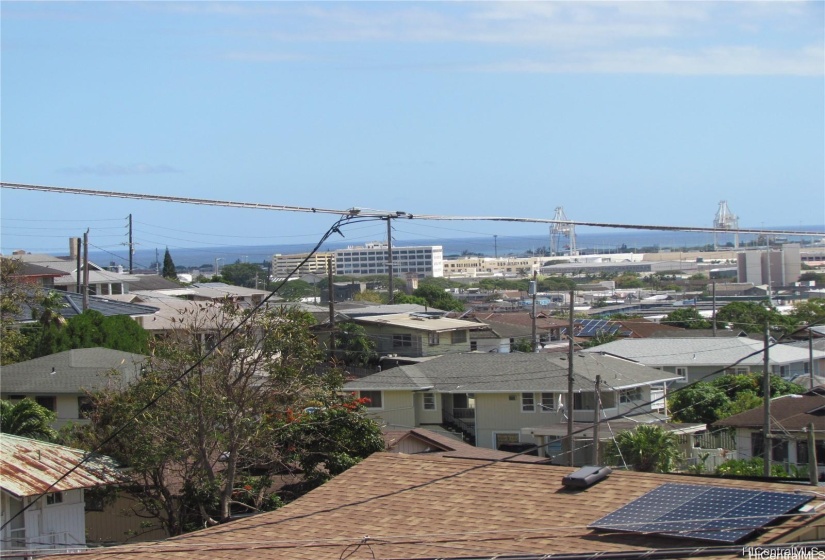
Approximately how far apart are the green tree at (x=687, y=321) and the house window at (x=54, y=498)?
51.5 m

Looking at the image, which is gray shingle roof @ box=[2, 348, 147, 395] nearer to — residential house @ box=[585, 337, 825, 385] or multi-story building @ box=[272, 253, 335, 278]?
multi-story building @ box=[272, 253, 335, 278]

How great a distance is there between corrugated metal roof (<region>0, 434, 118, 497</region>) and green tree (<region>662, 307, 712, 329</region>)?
5049 centimetres

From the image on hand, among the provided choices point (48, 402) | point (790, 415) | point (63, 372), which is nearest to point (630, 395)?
point (790, 415)

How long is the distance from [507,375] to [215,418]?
17.5 meters

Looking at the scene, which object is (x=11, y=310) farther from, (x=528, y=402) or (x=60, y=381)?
(x=528, y=402)

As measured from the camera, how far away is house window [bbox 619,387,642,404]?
35.2 metres

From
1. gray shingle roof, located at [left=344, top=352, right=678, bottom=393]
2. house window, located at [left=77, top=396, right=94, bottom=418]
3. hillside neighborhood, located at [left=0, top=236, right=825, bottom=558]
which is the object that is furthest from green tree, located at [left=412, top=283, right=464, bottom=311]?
house window, located at [left=77, top=396, right=94, bottom=418]

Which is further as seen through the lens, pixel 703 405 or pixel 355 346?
pixel 355 346

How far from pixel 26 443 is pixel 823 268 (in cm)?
13598

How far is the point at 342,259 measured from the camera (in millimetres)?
192375

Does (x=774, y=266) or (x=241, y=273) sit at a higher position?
(x=241, y=273)

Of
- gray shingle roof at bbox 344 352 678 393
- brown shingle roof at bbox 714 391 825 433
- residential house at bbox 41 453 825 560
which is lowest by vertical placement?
brown shingle roof at bbox 714 391 825 433

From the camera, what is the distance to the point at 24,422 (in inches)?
850

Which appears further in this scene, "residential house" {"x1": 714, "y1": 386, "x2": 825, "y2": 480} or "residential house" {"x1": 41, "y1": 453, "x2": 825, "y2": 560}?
"residential house" {"x1": 714, "y1": 386, "x2": 825, "y2": 480}
